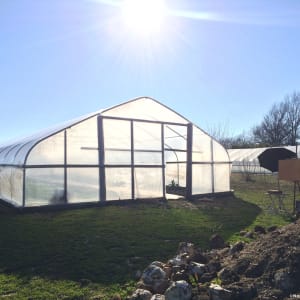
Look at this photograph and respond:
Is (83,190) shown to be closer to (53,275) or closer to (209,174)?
(209,174)

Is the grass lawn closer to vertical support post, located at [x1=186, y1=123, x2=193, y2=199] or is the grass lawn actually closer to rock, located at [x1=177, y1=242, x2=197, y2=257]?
rock, located at [x1=177, y1=242, x2=197, y2=257]

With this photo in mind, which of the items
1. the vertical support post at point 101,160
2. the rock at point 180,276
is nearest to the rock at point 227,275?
the rock at point 180,276

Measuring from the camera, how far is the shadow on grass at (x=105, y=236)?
5246mm

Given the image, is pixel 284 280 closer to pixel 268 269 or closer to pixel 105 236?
pixel 268 269

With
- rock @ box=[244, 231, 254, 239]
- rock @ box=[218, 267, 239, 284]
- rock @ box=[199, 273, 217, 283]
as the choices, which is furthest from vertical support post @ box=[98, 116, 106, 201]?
rock @ box=[218, 267, 239, 284]

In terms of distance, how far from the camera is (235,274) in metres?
4.11

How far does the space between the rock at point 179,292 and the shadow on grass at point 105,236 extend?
116 cm

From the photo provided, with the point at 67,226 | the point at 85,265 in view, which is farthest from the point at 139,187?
the point at 85,265

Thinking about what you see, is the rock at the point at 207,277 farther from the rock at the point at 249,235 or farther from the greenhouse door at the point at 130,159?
Answer: the greenhouse door at the point at 130,159

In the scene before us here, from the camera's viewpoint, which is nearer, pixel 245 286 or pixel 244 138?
pixel 245 286

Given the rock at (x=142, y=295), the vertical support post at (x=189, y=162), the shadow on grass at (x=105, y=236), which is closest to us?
the rock at (x=142, y=295)

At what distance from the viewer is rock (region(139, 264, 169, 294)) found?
408cm

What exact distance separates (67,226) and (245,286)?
17.0 ft

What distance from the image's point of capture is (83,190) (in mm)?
11062
